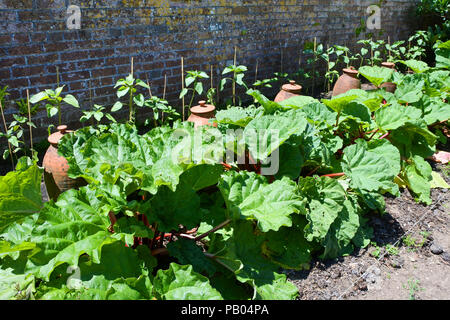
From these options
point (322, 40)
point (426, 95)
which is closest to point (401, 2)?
point (322, 40)

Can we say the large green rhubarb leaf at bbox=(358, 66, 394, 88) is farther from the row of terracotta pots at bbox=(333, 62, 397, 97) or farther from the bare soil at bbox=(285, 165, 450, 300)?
the bare soil at bbox=(285, 165, 450, 300)

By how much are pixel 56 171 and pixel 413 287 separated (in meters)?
2.37

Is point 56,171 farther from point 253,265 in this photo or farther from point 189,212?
point 253,265

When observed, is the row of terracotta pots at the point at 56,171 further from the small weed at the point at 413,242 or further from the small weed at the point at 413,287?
the small weed at the point at 413,242

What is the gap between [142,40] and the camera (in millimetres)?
4113

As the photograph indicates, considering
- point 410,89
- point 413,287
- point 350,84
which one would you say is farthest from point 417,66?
point 413,287

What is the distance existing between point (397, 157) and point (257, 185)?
50.5 inches

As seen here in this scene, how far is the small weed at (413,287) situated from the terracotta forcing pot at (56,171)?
216 centimetres

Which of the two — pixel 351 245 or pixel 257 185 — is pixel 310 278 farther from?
pixel 257 185

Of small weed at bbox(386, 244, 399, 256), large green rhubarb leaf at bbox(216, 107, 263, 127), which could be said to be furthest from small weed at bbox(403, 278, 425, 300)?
large green rhubarb leaf at bbox(216, 107, 263, 127)

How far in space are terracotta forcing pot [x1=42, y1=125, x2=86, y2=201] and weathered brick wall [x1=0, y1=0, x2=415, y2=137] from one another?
131 centimetres
